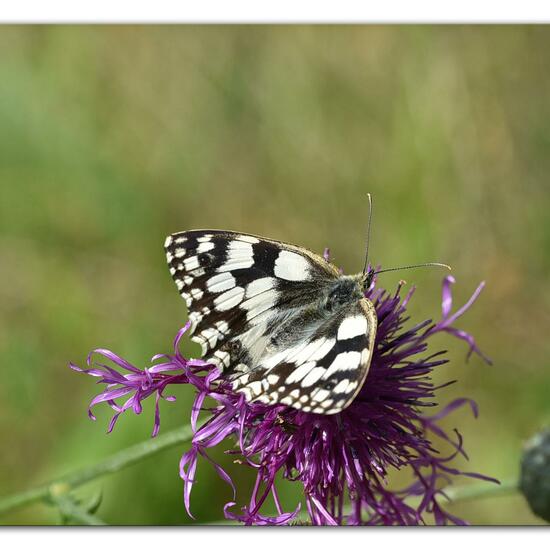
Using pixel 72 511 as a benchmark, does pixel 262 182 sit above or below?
above

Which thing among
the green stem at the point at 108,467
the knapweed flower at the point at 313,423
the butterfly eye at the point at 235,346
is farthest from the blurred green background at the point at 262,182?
the butterfly eye at the point at 235,346

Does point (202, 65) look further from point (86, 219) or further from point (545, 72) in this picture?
point (545, 72)

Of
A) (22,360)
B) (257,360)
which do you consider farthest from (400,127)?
(22,360)

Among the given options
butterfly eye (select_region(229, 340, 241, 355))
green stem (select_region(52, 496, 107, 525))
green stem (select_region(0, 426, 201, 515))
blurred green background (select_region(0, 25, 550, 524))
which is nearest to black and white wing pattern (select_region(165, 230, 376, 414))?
butterfly eye (select_region(229, 340, 241, 355))

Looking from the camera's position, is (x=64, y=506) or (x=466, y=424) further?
(x=466, y=424)
